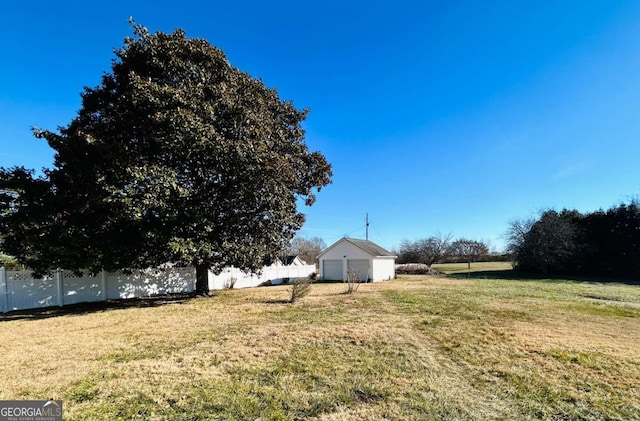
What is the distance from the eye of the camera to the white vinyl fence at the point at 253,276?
19109 mm

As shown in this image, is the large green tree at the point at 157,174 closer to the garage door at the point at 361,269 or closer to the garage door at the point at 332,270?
the garage door at the point at 361,269

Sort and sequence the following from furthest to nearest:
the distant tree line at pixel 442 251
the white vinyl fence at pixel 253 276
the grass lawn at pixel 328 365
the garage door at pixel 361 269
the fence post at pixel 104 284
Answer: the distant tree line at pixel 442 251
the garage door at pixel 361 269
the white vinyl fence at pixel 253 276
the fence post at pixel 104 284
the grass lawn at pixel 328 365

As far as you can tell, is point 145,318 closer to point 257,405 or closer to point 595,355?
point 257,405

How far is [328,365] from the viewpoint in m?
5.41

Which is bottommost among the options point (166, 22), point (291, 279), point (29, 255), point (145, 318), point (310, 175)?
point (291, 279)

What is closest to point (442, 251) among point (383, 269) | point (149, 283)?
point (383, 269)

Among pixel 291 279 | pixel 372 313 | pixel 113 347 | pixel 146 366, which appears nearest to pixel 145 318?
pixel 113 347

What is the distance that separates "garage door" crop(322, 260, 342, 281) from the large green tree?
13286 mm

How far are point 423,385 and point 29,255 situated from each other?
13606 millimetres

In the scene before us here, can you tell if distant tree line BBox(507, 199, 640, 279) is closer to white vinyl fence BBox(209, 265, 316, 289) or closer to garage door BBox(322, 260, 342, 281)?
garage door BBox(322, 260, 342, 281)

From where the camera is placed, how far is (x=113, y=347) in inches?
253

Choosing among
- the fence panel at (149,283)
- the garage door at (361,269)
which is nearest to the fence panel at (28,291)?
the fence panel at (149,283)

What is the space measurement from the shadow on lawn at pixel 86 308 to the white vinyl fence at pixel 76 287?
1.16 feet

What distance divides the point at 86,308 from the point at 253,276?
11.0 m
